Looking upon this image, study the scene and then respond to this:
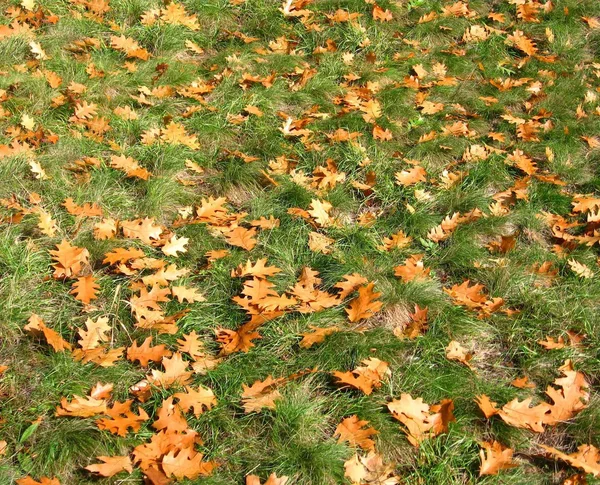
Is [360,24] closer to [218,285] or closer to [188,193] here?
[188,193]

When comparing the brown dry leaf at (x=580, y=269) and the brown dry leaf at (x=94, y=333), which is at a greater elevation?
the brown dry leaf at (x=94, y=333)

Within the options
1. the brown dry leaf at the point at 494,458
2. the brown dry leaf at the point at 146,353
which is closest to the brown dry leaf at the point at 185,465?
the brown dry leaf at the point at 146,353

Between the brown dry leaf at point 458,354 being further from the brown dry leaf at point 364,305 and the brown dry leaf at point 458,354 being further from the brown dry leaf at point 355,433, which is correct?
the brown dry leaf at point 355,433

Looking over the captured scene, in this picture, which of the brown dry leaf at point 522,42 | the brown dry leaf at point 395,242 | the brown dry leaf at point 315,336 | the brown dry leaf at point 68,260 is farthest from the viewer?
the brown dry leaf at point 522,42

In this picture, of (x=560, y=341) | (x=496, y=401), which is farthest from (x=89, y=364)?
(x=560, y=341)

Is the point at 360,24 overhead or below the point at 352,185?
overhead

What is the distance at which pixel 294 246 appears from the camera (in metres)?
3.70

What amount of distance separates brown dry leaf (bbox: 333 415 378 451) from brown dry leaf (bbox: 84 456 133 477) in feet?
2.88

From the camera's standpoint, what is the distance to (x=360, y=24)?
5.69 meters

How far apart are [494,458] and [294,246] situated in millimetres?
1598

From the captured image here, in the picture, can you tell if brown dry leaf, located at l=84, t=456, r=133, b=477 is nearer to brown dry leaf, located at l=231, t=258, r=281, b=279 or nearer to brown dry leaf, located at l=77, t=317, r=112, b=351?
brown dry leaf, located at l=77, t=317, r=112, b=351

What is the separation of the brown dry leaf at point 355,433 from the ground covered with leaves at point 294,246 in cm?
1

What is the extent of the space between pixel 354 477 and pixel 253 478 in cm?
42

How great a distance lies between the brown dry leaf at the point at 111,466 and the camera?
2520 mm
